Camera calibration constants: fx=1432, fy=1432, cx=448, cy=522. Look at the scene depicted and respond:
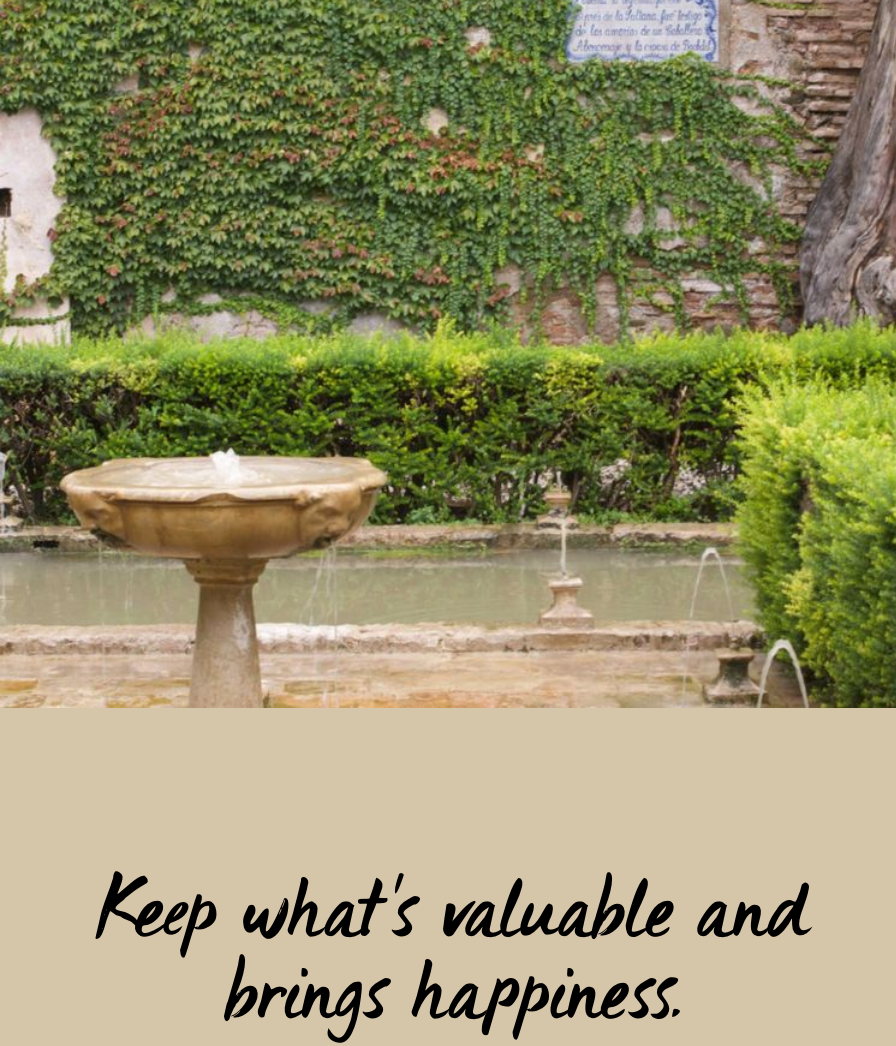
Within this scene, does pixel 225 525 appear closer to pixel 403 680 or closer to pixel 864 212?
pixel 403 680

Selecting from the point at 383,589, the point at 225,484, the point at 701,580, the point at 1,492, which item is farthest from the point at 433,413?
the point at 225,484

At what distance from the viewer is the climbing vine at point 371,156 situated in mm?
12609

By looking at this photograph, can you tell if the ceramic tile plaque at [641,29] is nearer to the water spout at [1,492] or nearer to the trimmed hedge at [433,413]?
the trimmed hedge at [433,413]

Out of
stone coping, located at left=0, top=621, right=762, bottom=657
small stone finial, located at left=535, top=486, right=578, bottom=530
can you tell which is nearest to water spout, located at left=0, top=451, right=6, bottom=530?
stone coping, located at left=0, top=621, right=762, bottom=657

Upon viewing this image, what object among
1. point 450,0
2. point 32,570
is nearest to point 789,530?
point 32,570

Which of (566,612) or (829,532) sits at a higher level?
(829,532)

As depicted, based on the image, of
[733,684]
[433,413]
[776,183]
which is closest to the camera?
[733,684]

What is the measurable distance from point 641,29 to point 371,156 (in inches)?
107

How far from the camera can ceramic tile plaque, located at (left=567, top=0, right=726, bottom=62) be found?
42.2 feet

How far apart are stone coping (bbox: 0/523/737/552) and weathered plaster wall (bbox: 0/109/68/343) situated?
455 cm

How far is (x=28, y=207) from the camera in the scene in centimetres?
1267

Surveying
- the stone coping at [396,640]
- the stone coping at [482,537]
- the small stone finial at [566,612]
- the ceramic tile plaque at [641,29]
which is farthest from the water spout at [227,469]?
the ceramic tile plaque at [641,29]

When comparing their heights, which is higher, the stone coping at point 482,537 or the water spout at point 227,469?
the water spout at point 227,469

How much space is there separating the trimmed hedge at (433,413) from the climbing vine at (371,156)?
12.1 feet
